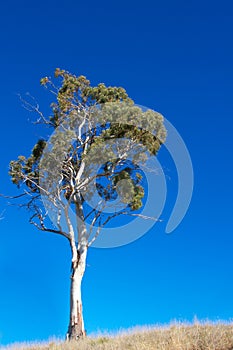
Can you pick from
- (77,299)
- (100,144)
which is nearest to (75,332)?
(77,299)

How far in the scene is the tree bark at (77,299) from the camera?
659 inches

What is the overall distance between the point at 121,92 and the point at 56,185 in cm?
513

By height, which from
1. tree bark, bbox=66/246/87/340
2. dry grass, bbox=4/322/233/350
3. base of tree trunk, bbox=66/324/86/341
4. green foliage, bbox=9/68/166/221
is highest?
green foliage, bbox=9/68/166/221

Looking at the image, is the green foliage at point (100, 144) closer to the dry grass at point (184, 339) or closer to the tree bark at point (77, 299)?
the tree bark at point (77, 299)

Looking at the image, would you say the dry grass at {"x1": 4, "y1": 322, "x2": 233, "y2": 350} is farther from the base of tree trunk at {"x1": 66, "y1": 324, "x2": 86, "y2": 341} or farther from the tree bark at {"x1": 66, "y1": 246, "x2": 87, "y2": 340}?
the tree bark at {"x1": 66, "y1": 246, "x2": 87, "y2": 340}

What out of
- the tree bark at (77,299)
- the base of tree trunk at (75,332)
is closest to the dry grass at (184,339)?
the base of tree trunk at (75,332)

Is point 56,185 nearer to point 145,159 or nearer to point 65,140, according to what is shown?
point 65,140

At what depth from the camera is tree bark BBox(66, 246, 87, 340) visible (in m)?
16.7

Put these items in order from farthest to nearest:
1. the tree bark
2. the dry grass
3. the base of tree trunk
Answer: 1. the tree bark
2. the base of tree trunk
3. the dry grass

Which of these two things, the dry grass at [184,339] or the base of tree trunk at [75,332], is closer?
the dry grass at [184,339]

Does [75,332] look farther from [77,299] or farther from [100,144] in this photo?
[100,144]

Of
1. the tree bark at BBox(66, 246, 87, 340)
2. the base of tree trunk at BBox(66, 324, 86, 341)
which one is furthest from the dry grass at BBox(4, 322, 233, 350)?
the tree bark at BBox(66, 246, 87, 340)

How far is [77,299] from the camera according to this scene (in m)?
17.4

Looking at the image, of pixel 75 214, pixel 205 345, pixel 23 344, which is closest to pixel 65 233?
pixel 75 214
